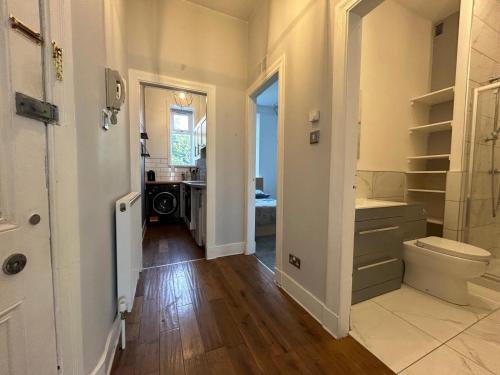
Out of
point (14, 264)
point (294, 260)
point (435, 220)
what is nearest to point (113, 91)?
point (14, 264)

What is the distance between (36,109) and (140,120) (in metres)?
1.96

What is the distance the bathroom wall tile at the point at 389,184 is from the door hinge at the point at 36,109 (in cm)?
271

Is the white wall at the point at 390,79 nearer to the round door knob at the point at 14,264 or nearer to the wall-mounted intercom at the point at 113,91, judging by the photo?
the wall-mounted intercom at the point at 113,91

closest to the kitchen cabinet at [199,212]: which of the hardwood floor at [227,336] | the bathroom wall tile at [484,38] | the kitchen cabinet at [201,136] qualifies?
the kitchen cabinet at [201,136]

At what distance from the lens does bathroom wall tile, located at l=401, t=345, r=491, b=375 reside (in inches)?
42.9

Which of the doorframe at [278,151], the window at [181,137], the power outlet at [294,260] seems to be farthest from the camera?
the window at [181,137]

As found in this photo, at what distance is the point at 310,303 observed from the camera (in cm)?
156

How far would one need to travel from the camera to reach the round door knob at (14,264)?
1.76 ft

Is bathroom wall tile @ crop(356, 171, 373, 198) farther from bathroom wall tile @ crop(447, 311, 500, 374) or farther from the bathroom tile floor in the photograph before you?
bathroom wall tile @ crop(447, 311, 500, 374)

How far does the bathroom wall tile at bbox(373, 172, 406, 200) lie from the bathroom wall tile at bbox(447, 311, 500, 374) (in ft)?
4.29

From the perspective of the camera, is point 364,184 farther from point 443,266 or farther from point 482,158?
point 482,158

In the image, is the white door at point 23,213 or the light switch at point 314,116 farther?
the light switch at point 314,116

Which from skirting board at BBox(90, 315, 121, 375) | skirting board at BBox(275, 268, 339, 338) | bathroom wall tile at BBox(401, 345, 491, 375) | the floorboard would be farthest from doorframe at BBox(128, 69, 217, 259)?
bathroom wall tile at BBox(401, 345, 491, 375)

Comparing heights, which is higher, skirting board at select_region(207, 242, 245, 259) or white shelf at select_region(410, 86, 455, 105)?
white shelf at select_region(410, 86, 455, 105)
